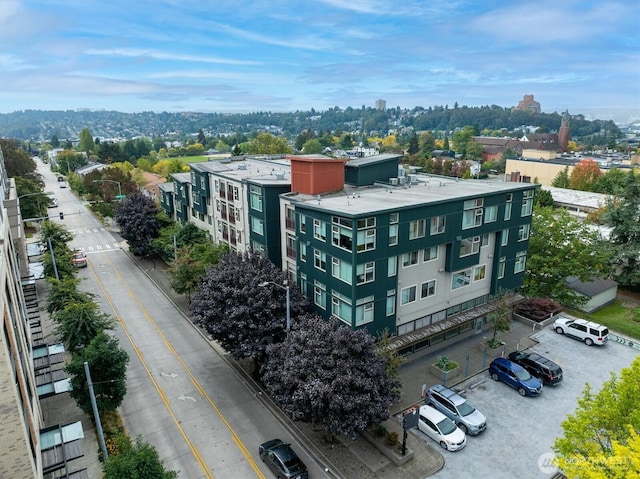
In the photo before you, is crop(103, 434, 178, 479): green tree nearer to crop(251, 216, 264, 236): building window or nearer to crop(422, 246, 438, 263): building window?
crop(422, 246, 438, 263): building window

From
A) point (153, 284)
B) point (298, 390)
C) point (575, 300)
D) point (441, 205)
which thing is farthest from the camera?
point (153, 284)

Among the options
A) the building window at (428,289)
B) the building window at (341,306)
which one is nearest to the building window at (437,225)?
the building window at (428,289)

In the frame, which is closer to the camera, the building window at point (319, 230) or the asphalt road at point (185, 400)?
the asphalt road at point (185, 400)

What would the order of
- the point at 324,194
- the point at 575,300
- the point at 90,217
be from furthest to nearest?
the point at 90,217
the point at 575,300
the point at 324,194

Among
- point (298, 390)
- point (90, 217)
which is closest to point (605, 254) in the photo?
point (298, 390)

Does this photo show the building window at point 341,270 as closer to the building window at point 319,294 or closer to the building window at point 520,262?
the building window at point 319,294

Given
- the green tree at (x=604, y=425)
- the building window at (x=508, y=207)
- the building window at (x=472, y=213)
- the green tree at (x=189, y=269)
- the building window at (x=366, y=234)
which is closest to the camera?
the green tree at (x=604, y=425)

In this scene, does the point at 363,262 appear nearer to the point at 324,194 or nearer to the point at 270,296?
the point at 270,296
